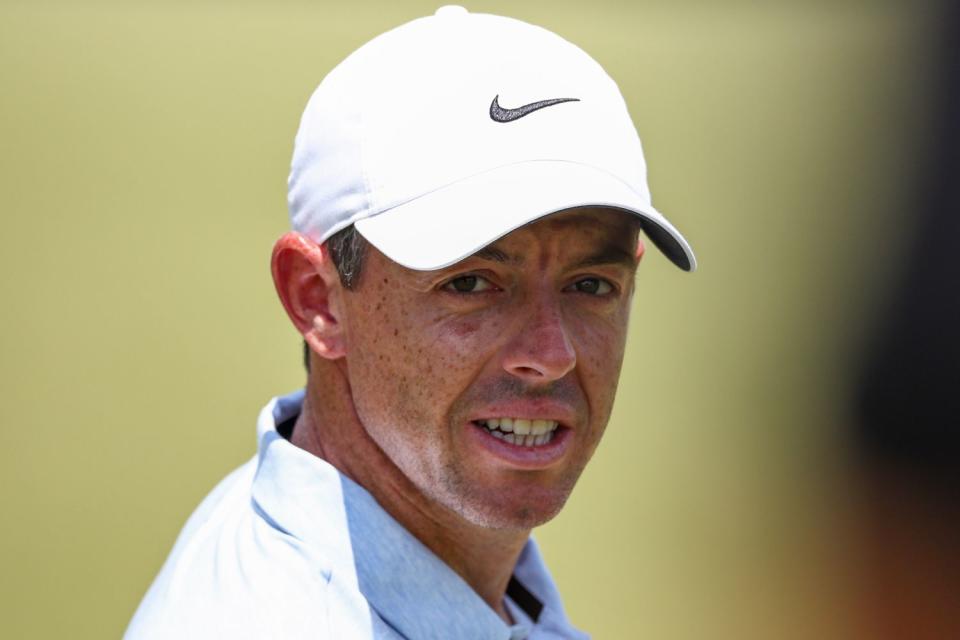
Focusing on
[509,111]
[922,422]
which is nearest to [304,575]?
[509,111]

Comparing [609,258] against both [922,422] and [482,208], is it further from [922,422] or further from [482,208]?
[922,422]

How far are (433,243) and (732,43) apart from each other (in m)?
2.22

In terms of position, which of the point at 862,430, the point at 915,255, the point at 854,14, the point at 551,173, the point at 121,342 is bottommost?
the point at 862,430

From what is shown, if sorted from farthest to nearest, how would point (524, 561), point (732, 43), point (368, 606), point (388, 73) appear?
point (732, 43), point (524, 561), point (388, 73), point (368, 606)

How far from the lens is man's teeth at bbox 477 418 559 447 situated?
149cm

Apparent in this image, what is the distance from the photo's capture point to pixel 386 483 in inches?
61.6

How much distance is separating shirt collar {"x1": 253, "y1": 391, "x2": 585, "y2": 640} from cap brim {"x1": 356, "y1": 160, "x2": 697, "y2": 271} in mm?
314

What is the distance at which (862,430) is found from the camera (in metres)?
3.40

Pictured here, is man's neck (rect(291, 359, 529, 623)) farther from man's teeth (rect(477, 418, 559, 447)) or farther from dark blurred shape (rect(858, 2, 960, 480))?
dark blurred shape (rect(858, 2, 960, 480))

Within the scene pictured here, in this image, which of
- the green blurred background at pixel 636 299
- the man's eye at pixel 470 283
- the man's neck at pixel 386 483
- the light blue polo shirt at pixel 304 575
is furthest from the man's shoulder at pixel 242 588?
the green blurred background at pixel 636 299

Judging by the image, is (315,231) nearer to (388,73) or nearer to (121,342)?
(388,73)

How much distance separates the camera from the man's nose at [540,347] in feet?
Answer: 4.71

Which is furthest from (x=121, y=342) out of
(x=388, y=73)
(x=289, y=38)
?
(x=388, y=73)

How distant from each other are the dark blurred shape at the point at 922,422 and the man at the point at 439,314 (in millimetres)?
1959
